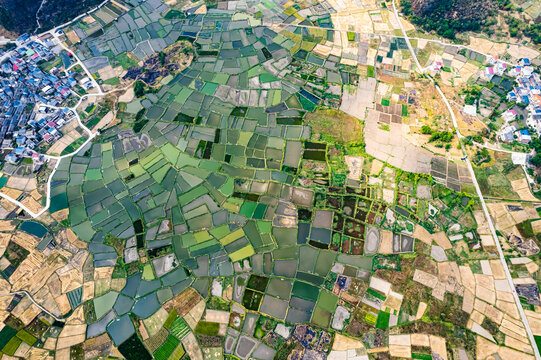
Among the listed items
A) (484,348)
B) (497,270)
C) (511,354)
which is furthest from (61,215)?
(511,354)

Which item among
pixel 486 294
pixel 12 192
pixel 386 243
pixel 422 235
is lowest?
pixel 486 294

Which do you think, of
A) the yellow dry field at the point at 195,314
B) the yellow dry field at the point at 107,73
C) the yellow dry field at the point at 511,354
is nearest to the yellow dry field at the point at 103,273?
the yellow dry field at the point at 195,314

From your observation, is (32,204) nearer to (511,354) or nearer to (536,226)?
(511,354)

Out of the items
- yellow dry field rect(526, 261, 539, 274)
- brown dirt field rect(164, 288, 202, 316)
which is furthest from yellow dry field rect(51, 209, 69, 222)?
yellow dry field rect(526, 261, 539, 274)

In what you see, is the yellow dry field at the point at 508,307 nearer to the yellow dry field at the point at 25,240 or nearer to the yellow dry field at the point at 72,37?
the yellow dry field at the point at 25,240

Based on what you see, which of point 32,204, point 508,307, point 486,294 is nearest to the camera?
point 508,307

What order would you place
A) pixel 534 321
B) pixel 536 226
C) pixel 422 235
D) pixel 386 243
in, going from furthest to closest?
pixel 536 226 → pixel 422 235 → pixel 386 243 → pixel 534 321

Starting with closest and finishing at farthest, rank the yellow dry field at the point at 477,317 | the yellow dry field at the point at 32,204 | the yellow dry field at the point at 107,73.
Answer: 1. the yellow dry field at the point at 477,317
2. the yellow dry field at the point at 32,204
3. the yellow dry field at the point at 107,73
